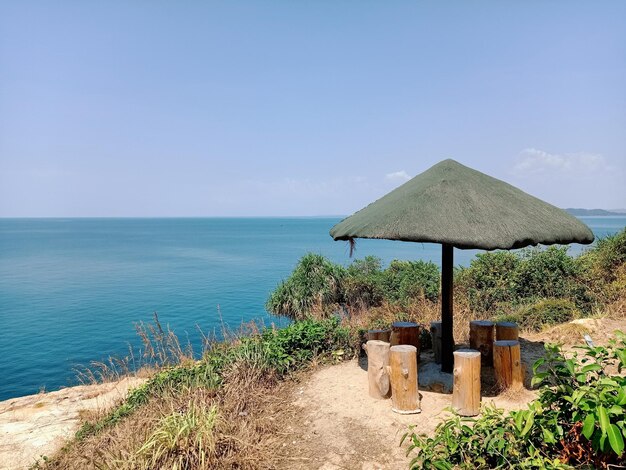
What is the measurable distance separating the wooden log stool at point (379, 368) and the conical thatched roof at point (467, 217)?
4.44 ft

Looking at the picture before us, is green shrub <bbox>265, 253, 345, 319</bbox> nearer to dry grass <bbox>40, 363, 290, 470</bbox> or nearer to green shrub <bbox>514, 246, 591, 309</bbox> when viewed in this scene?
green shrub <bbox>514, 246, 591, 309</bbox>

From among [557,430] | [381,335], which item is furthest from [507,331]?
[557,430]

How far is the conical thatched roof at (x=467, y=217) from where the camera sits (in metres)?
4.10

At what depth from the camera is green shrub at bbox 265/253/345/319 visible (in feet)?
50.0

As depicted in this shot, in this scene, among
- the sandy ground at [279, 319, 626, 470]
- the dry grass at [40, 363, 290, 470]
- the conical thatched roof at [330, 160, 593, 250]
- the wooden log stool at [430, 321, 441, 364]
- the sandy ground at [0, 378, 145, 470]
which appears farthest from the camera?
the sandy ground at [0, 378, 145, 470]

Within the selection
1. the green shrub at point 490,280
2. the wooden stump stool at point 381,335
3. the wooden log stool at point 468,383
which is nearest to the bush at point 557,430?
the wooden log stool at point 468,383

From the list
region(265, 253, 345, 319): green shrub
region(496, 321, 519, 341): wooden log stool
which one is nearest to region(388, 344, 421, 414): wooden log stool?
region(496, 321, 519, 341): wooden log stool

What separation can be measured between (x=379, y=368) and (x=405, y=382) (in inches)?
17.4

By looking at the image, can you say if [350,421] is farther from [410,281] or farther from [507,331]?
[410,281]

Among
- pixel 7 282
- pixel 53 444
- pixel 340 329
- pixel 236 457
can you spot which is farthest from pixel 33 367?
pixel 7 282

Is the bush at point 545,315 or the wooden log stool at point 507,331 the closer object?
the wooden log stool at point 507,331

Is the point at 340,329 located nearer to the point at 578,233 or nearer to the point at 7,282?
the point at 578,233

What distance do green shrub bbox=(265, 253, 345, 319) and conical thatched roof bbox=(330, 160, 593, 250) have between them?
10.2 m

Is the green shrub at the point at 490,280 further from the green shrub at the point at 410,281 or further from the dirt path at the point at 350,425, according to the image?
the dirt path at the point at 350,425
